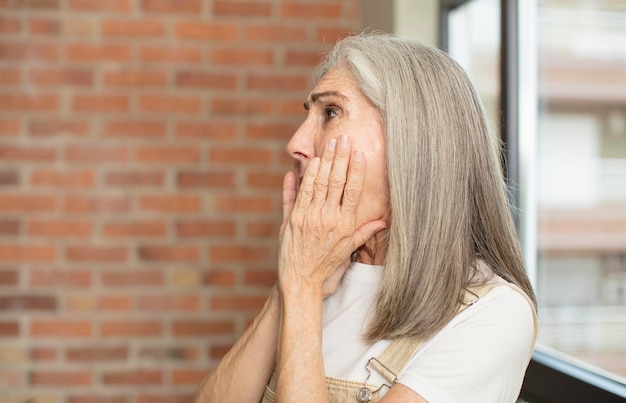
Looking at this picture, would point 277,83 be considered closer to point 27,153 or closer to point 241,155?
point 241,155

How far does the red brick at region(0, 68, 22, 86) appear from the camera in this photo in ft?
8.61

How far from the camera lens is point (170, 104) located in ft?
8.84

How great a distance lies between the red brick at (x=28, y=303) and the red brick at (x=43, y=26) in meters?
0.88

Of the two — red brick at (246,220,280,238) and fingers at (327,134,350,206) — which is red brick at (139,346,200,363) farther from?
fingers at (327,134,350,206)

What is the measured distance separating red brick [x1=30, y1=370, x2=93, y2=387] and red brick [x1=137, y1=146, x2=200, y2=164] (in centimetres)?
74

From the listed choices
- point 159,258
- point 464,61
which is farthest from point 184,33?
point 464,61

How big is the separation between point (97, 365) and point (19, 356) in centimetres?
25

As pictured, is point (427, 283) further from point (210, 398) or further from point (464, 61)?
point (464, 61)

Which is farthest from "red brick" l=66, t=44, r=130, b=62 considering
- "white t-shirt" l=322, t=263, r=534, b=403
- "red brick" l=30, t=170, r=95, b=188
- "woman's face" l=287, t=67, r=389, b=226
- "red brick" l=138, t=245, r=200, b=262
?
"white t-shirt" l=322, t=263, r=534, b=403

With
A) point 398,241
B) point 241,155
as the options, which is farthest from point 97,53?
point 398,241

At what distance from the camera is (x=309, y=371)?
126 centimetres

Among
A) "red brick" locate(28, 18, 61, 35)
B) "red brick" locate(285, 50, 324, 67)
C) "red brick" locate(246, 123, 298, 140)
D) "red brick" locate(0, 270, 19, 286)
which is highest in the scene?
"red brick" locate(28, 18, 61, 35)

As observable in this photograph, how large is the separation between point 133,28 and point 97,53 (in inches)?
5.8

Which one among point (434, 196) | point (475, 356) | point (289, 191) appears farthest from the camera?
point (289, 191)
